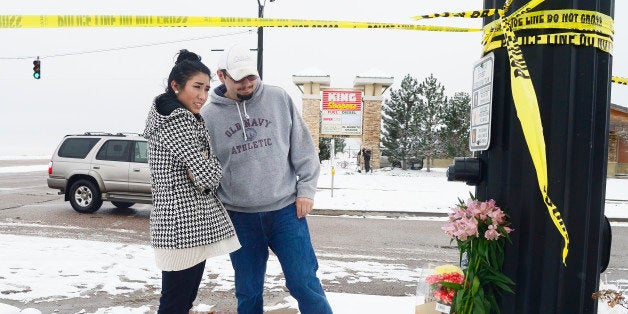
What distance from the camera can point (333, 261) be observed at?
257 inches

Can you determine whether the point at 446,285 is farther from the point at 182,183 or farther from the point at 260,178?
the point at 182,183

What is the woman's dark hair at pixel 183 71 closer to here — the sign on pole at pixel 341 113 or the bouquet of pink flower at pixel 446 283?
the bouquet of pink flower at pixel 446 283

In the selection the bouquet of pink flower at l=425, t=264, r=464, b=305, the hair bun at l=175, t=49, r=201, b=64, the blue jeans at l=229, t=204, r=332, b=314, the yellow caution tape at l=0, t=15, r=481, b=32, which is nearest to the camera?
the bouquet of pink flower at l=425, t=264, r=464, b=305

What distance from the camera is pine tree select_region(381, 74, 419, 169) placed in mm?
36281

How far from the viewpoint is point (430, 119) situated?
36312mm

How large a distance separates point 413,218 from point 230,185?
9509 mm

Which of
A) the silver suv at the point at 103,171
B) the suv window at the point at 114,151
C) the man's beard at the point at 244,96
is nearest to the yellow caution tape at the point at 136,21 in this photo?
the man's beard at the point at 244,96

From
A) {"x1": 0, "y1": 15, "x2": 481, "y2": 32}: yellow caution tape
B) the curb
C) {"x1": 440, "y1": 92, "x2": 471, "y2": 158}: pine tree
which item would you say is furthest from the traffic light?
{"x1": 440, "y1": 92, "x2": 471, "y2": 158}: pine tree

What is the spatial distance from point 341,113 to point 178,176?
23.5 metres

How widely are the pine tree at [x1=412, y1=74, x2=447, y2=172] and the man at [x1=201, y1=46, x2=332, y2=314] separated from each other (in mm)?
34021

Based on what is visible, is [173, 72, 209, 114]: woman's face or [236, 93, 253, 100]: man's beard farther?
[236, 93, 253, 100]: man's beard

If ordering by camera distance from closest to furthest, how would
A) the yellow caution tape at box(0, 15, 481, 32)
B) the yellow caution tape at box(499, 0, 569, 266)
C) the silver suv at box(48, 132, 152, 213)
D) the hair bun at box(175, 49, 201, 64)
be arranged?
the yellow caution tape at box(499, 0, 569, 266)
the yellow caution tape at box(0, 15, 481, 32)
the hair bun at box(175, 49, 201, 64)
the silver suv at box(48, 132, 152, 213)

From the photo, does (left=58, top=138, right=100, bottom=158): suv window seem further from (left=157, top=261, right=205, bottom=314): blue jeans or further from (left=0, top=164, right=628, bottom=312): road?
(left=157, top=261, right=205, bottom=314): blue jeans

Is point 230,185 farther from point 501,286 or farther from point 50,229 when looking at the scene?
point 50,229
